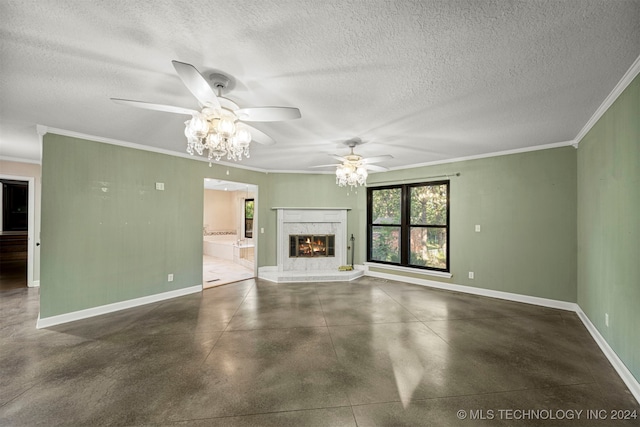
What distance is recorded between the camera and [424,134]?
3.55 metres

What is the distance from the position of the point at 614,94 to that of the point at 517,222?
7.96ft

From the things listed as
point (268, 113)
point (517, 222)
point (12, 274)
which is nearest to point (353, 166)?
point (268, 113)

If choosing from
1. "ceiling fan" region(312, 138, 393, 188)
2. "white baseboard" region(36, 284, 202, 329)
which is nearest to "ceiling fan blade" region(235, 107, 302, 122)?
"ceiling fan" region(312, 138, 393, 188)

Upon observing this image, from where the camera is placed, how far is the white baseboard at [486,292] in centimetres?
392

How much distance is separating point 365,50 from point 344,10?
1.25ft

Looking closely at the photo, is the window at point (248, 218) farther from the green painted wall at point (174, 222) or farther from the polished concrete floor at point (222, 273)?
the green painted wall at point (174, 222)

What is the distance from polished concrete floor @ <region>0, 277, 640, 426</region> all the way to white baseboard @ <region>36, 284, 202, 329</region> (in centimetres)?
15

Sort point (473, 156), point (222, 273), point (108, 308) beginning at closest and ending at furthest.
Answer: point (108, 308) → point (473, 156) → point (222, 273)

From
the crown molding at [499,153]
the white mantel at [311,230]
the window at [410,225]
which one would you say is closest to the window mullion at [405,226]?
the window at [410,225]

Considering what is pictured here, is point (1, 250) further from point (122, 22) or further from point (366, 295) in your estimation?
→ point (366, 295)

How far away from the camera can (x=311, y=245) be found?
6.34 m

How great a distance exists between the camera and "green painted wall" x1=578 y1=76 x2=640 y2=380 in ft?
6.97

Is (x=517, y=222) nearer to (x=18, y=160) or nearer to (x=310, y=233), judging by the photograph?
(x=310, y=233)

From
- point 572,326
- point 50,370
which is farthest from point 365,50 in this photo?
point 572,326
